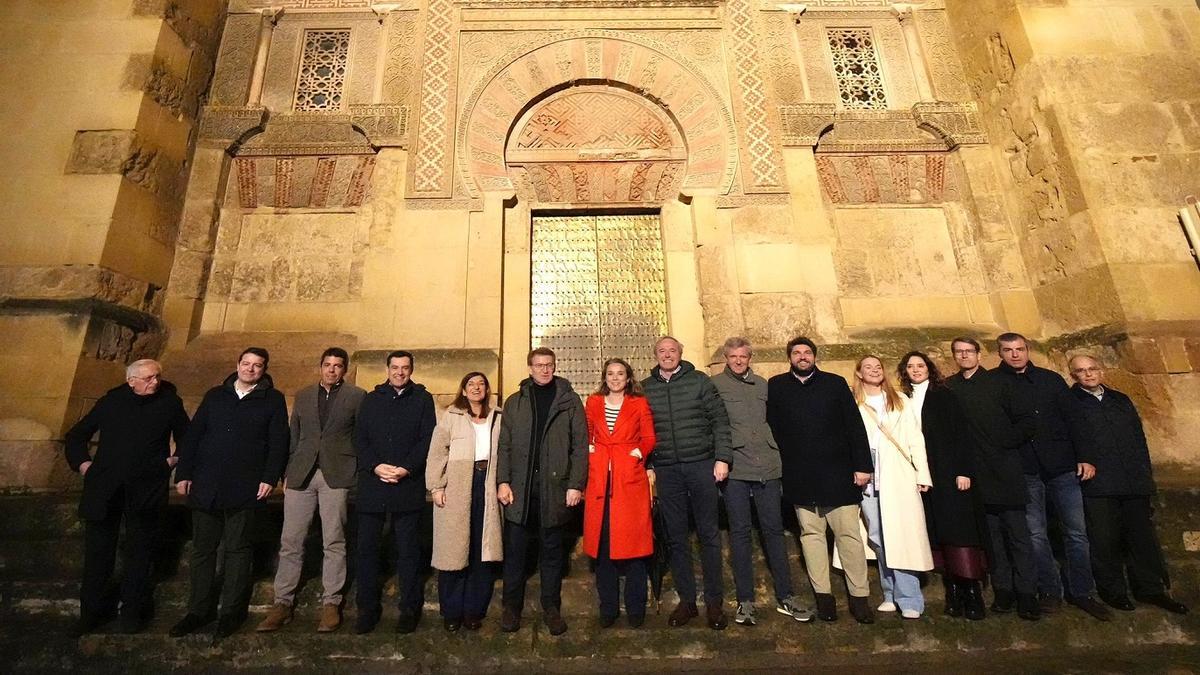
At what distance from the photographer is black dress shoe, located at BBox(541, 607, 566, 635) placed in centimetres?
273

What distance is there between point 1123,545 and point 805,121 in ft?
15.1

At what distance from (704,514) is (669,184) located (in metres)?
3.92

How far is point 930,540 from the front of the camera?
2.97 metres

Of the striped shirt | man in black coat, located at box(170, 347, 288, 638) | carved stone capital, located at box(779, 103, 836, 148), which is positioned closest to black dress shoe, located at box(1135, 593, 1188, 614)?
the striped shirt

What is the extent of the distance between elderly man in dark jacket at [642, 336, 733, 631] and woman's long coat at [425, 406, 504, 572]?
35.8 inches

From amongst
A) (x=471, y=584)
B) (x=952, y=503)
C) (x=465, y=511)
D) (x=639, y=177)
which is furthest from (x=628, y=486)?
(x=639, y=177)

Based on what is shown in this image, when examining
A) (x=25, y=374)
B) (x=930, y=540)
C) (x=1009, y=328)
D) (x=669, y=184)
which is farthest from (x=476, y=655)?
(x=1009, y=328)

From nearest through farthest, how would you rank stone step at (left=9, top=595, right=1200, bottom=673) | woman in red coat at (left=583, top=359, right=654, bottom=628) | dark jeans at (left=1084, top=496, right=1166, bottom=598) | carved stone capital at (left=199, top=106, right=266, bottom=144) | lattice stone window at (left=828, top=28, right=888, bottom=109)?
1. stone step at (left=9, top=595, right=1200, bottom=673)
2. woman in red coat at (left=583, top=359, right=654, bottom=628)
3. dark jeans at (left=1084, top=496, right=1166, bottom=598)
4. carved stone capital at (left=199, top=106, right=266, bottom=144)
5. lattice stone window at (left=828, top=28, right=888, bottom=109)

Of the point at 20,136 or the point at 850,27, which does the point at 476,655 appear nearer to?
the point at 20,136

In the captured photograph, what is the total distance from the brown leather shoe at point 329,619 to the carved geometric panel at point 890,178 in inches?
228

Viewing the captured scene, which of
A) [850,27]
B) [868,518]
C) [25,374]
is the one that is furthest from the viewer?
[850,27]

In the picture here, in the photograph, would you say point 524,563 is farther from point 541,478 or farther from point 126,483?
point 126,483

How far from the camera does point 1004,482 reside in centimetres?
292

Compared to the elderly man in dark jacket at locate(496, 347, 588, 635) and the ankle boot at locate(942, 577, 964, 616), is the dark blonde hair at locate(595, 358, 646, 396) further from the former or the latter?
the ankle boot at locate(942, 577, 964, 616)
